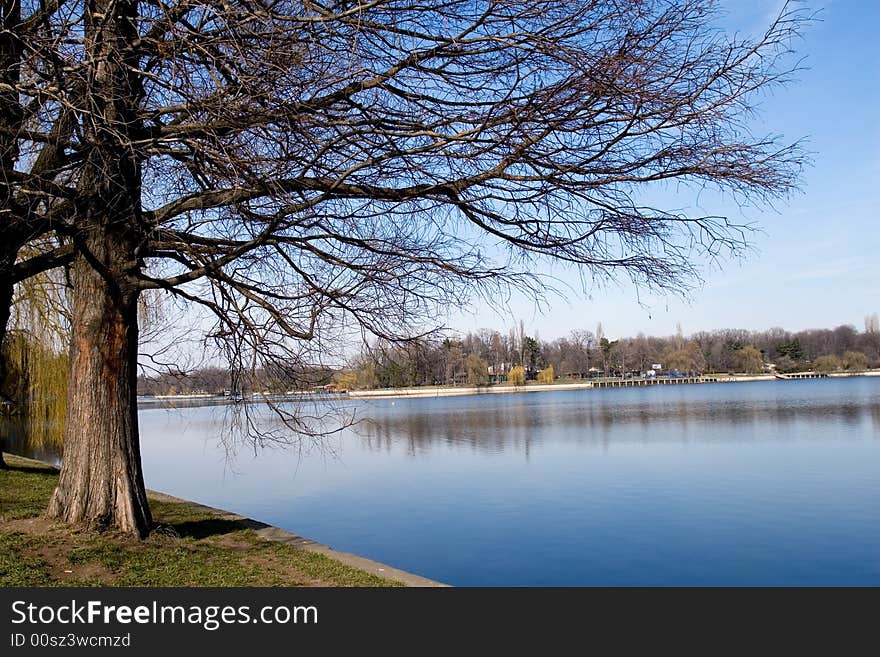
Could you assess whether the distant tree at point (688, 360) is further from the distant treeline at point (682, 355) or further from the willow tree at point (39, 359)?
the willow tree at point (39, 359)

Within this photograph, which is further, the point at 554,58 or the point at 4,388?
the point at 4,388

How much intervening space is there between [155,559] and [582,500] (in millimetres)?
11077

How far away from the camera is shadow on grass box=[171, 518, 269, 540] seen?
889 cm

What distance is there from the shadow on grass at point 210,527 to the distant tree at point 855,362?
118099mm

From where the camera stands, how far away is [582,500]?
16.4 m

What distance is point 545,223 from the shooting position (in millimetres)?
7559

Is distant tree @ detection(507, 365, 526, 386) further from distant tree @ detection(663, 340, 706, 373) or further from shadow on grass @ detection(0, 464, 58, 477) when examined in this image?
shadow on grass @ detection(0, 464, 58, 477)

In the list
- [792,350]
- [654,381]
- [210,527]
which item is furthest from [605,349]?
[210,527]

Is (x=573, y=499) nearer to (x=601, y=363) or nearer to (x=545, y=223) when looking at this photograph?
(x=545, y=223)

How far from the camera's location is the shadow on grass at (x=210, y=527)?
8891mm

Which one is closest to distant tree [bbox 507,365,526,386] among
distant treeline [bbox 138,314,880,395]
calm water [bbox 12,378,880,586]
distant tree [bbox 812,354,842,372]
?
distant treeline [bbox 138,314,880,395]

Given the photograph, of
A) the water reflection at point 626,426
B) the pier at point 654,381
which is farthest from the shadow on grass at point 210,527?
the pier at point 654,381
